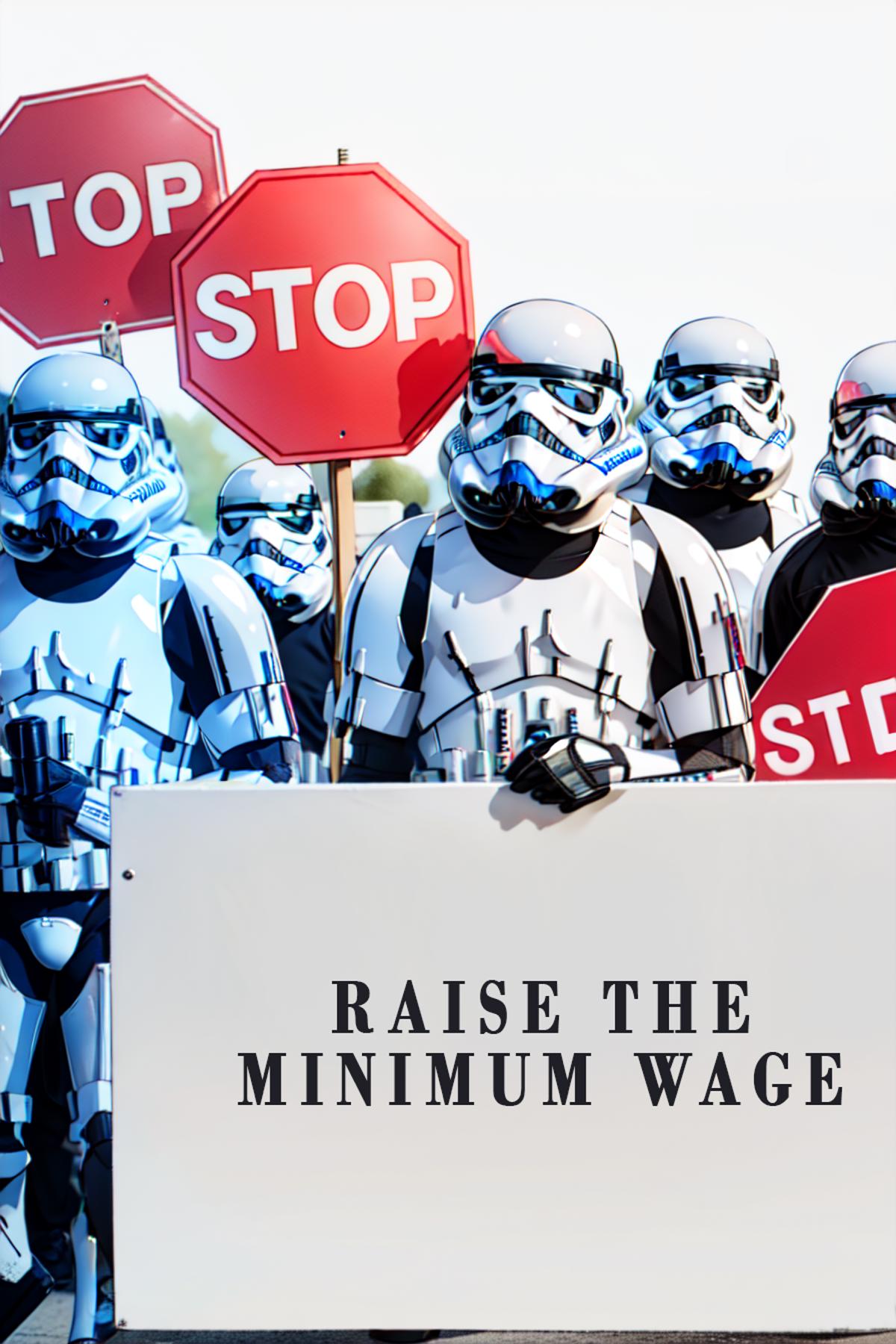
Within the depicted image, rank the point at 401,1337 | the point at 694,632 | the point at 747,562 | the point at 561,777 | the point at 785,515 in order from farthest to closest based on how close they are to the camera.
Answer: the point at 785,515 < the point at 747,562 < the point at 401,1337 < the point at 694,632 < the point at 561,777

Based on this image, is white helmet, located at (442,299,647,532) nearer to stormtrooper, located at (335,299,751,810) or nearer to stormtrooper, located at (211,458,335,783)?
stormtrooper, located at (335,299,751,810)

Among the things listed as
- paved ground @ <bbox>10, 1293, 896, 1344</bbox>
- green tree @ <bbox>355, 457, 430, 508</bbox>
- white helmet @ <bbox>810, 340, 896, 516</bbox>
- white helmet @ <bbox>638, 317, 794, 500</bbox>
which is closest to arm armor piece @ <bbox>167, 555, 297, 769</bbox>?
paved ground @ <bbox>10, 1293, 896, 1344</bbox>

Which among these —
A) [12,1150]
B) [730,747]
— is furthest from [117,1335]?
[730,747]

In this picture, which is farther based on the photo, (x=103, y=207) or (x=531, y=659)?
(x=103, y=207)

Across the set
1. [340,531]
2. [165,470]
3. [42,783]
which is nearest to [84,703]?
[42,783]

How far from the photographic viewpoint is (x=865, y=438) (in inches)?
157

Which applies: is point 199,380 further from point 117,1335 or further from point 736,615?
point 117,1335

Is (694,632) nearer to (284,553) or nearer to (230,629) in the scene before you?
(230,629)

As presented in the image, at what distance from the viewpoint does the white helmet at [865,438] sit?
3.96 metres

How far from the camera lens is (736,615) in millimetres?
2895

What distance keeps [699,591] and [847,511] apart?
136 cm

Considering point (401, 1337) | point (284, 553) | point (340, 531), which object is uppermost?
point (284, 553)

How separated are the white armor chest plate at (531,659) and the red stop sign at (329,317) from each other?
0.65m

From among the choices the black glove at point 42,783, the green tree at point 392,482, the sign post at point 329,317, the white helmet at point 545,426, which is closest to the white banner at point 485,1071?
the white helmet at point 545,426
